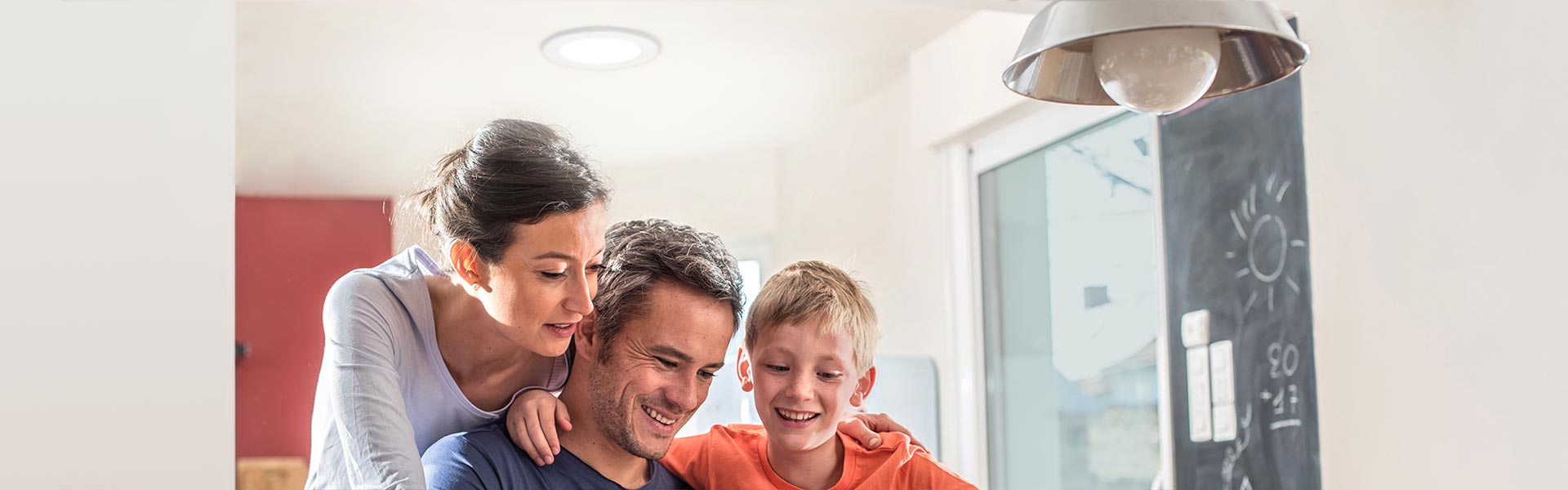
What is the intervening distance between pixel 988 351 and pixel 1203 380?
1060mm

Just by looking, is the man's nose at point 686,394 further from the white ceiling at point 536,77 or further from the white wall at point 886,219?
the white wall at point 886,219

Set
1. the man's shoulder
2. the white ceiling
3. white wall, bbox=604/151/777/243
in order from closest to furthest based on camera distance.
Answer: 1. the man's shoulder
2. the white ceiling
3. white wall, bbox=604/151/777/243

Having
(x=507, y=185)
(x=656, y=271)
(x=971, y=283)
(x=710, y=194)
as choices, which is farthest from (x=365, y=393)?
(x=710, y=194)

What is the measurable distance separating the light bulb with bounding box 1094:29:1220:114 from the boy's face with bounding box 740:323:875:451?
23.3 inches

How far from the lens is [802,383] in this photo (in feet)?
6.28

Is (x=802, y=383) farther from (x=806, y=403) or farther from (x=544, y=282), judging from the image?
(x=544, y=282)

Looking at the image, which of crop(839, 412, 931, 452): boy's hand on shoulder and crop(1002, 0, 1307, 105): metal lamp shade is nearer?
crop(1002, 0, 1307, 105): metal lamp shade

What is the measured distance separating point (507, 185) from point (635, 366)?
0.94ft

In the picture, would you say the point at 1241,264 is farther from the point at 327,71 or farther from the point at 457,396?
the point at 327,71

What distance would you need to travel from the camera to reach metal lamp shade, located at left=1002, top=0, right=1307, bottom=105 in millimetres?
1432

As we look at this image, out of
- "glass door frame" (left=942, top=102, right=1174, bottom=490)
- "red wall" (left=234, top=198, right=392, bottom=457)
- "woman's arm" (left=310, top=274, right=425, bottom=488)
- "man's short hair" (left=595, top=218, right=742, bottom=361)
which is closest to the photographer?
"woman's arm" (left=310, top=274, right=425, bottom=488)

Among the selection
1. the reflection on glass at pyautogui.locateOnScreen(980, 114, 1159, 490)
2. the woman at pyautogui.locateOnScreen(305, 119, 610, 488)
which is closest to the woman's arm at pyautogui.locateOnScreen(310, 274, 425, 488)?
the woman at pyautogui.locateOnScreen(305, 119, 610, 488)

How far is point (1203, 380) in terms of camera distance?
118 inches

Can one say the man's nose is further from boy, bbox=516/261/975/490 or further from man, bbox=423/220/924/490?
boy, bbox=516/261/975/490
